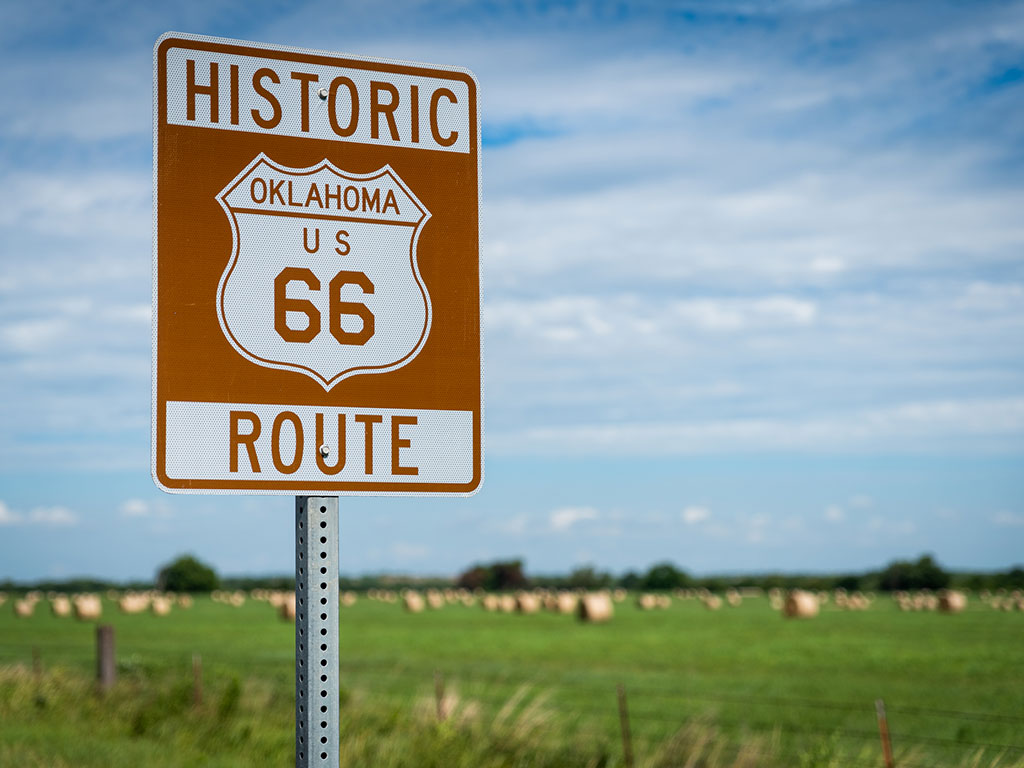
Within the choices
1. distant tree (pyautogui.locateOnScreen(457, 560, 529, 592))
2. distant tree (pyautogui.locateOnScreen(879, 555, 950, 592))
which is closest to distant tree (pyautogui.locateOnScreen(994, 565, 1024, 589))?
distant tree (pyautogui.locateOnScreen(879, 555, 950, 592))

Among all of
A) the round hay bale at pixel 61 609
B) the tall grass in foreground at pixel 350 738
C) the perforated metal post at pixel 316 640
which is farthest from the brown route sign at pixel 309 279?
the round hay bale at pixel 61 609

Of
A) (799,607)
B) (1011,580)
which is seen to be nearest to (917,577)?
(1011,580)

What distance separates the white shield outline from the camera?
8.32 feet

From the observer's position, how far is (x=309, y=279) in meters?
2.59

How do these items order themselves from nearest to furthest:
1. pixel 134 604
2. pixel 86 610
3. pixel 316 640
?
pixel 316 640 < pixel 86 610 < pixel 134 604

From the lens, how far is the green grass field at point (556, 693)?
11.0 meters

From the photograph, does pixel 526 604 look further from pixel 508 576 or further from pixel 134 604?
pixel 508 576

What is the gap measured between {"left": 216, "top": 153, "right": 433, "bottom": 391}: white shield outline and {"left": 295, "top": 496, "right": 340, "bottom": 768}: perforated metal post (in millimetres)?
291

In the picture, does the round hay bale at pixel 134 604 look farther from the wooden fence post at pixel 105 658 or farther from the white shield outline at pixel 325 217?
the white shield outline at pixel 325 217

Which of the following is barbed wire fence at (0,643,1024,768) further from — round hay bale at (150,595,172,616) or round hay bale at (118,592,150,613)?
round hay bale at (118,592,150,613)

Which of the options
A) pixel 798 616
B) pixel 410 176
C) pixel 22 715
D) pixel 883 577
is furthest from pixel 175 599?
pixel 410 176

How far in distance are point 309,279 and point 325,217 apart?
15 centimetres

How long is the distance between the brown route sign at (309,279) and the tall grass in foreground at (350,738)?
7429 mm

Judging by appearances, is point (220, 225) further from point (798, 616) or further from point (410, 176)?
point (798, 616)
